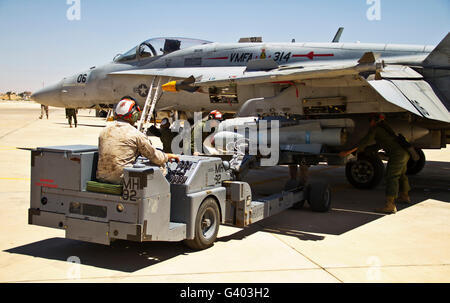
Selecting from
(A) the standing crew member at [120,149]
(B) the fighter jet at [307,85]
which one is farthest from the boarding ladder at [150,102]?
(A) the standing crew member at [120,149]

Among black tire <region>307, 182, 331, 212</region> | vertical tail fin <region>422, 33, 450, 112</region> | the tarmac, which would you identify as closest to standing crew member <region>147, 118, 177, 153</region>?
the tarmac

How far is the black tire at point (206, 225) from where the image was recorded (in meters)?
5.45

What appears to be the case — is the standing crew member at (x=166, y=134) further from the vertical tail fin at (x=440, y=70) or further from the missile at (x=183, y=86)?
the vertical tail fin at (x=440, y=70)

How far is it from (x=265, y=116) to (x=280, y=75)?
4.45 feet

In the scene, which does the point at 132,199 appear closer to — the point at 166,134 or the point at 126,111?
the point at 126,111

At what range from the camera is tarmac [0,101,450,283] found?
15.5ft

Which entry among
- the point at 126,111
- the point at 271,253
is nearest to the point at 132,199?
the point at 126,111

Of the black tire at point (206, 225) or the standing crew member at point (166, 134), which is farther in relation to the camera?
the standing crew member at point (166, 134)

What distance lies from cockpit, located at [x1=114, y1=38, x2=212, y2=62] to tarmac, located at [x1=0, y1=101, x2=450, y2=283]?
19.5 feet

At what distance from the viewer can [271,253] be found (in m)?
5.62

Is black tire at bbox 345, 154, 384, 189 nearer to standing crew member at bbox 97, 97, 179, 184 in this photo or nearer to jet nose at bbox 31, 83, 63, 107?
standing crew member at bbox 97, 97, 179, 184

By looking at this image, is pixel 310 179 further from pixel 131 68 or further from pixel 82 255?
Answer: pixel 82 255

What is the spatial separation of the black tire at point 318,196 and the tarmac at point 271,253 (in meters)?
0.13

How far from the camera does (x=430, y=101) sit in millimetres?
8797
